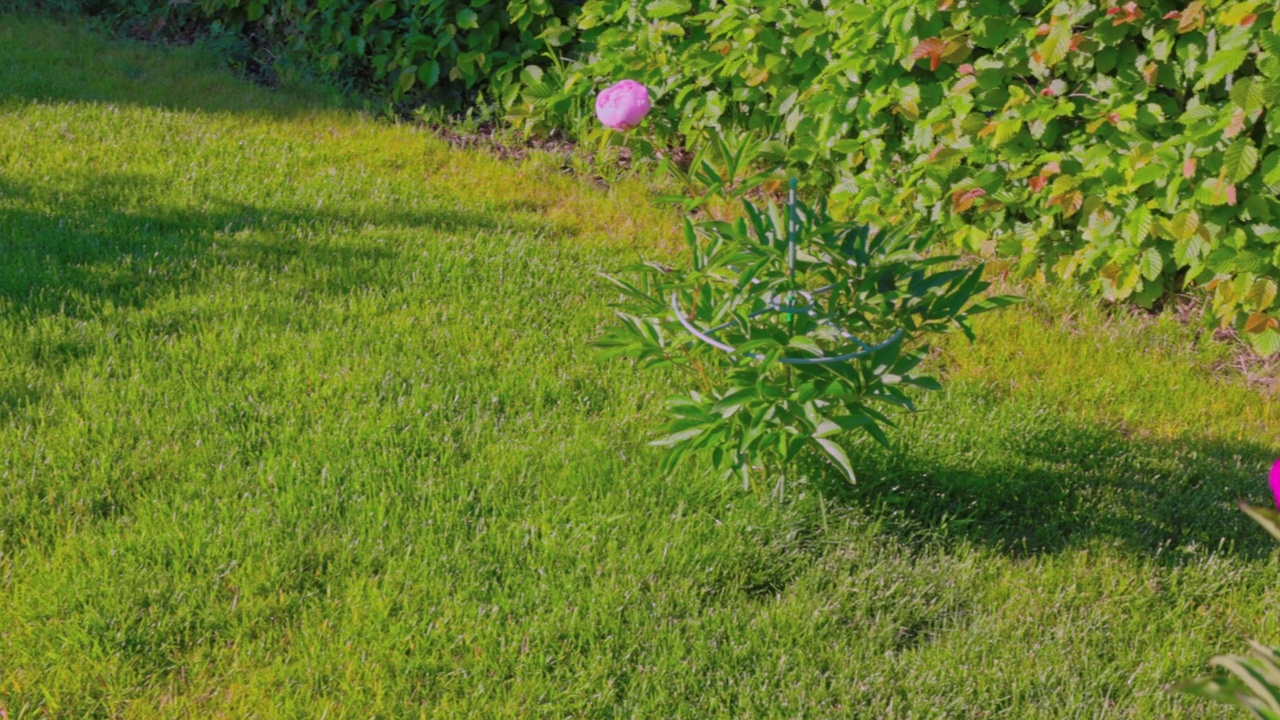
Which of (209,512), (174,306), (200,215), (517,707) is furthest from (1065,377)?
(200,215)

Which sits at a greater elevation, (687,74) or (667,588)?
(687,74)

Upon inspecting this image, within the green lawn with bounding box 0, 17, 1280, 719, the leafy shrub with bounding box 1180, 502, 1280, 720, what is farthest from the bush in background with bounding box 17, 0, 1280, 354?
the leafy shrub with bounding box 1180, 502, 1280, 720

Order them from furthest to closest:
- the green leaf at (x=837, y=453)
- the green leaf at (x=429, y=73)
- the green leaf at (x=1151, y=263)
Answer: the green leaf at (x=429, y=73) < the green leaf at (x=1151, y=263) < the green leaf at (x=837, y=453)

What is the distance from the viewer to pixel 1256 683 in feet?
4.54

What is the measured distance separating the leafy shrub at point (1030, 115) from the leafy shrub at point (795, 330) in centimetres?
133

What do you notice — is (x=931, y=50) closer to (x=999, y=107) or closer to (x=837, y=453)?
(x=999, y=107)

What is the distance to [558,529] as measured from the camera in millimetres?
2838

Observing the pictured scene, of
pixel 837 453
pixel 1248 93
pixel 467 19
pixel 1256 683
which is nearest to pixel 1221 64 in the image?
pixel 1248 93

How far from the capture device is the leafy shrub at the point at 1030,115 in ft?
12.3

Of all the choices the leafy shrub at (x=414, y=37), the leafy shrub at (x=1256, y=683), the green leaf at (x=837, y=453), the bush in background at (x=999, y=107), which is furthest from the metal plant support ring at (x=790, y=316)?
the leafy shrub at (x=414, y=37)

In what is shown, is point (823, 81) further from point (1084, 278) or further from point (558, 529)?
point (558, 529)

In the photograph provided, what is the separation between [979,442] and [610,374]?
3.80 feet

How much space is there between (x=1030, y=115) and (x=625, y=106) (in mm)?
2061

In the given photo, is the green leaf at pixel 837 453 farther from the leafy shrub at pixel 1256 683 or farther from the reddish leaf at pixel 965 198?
the reddish leaf at pixel 965 198
